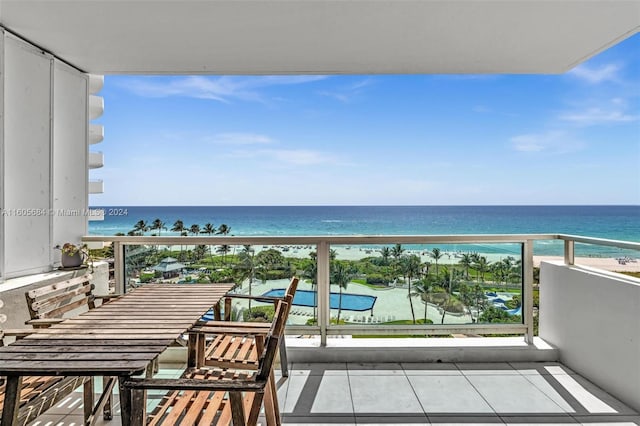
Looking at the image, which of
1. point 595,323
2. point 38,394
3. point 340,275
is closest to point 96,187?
point 340,275

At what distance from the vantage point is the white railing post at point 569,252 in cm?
320

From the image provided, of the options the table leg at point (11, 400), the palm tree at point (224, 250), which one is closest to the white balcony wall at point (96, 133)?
the palm tree at point (224, 250)

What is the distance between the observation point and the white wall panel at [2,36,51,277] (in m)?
2.89

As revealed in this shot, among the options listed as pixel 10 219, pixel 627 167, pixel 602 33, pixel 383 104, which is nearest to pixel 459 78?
pixel 383 104

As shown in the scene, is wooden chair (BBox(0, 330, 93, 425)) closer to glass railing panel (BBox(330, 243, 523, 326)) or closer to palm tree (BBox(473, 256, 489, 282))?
glass railing panel (BBox(330, 243, 523, 326))

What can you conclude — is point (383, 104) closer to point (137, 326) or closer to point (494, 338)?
point (494, 338)

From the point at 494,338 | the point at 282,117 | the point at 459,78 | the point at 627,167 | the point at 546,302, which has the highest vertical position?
the point at 459,78

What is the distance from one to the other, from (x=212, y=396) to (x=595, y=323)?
2918 millimetres

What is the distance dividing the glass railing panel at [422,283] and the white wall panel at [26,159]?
2632mm

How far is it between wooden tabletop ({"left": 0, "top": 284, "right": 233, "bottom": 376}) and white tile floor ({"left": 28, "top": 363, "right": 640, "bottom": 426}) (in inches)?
33.7

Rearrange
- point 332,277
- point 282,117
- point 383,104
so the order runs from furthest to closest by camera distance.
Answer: point 282,117 < point 383,104 < point 332,277

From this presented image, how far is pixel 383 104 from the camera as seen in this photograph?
82.2ft

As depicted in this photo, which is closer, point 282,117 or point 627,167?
point 627,167

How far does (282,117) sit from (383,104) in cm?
743
